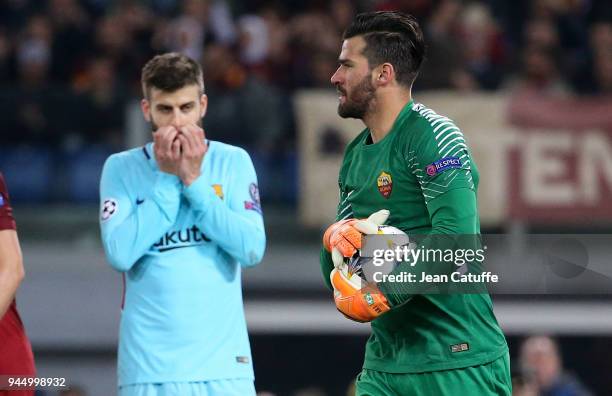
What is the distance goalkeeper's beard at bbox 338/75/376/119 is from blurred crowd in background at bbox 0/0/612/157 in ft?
15.1

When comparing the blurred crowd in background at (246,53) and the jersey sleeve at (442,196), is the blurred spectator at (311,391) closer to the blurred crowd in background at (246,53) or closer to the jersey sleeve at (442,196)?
the blurred crowd in background at (246,53)

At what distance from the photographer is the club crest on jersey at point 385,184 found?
412cm

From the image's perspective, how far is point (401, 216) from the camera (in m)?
4.13

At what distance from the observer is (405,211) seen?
412 centimetres

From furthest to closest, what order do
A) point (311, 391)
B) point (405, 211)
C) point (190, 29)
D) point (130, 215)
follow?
point (190, 29), point (311, 391), point (130, 215), point (405, 211)

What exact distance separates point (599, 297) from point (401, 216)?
5.10 meters

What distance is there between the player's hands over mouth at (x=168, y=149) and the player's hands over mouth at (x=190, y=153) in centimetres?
2

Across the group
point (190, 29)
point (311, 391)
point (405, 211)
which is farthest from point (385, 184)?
point (190, 29)

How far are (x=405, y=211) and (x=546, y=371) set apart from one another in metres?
4.26

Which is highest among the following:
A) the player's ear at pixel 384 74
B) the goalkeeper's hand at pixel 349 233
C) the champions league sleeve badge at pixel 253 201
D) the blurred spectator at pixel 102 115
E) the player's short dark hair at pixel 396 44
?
the blurred spectator at pixel 102 115

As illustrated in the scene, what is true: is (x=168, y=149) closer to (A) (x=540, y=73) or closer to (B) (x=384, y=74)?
(B) (x=384, y=74)

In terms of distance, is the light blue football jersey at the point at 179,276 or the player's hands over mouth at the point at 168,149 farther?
the player's hands over mouth at the point at 168,149

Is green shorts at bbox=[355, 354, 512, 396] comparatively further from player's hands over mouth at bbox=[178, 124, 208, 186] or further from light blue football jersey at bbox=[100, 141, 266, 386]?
player's hands over mouth at bbox=[178, 124, 208, 186]

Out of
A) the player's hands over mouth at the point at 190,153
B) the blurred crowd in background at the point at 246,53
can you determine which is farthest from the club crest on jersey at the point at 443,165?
the blurred crowd in background at the point at 246,53
